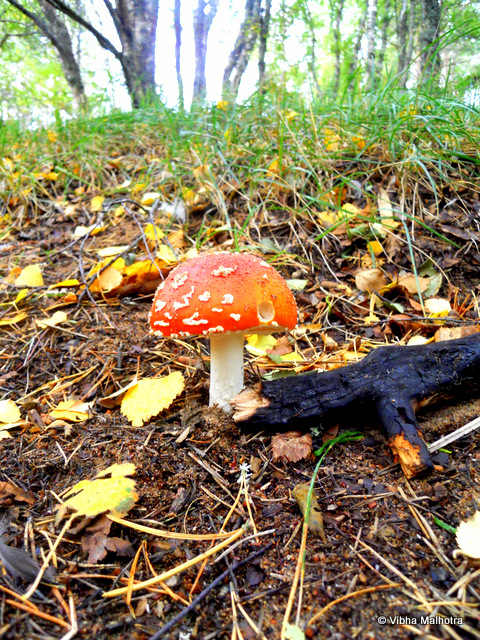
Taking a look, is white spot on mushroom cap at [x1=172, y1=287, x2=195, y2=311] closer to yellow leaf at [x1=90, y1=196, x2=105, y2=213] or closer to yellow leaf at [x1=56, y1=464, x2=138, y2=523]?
yellow leaf at [x1=56, y1=464, x2=138, y2=523]

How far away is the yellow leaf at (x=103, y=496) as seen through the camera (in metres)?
1.37

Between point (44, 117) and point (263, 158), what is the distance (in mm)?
3363

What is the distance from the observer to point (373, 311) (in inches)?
101

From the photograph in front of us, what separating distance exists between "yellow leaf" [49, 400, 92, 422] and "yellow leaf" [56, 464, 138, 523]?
0.44 m

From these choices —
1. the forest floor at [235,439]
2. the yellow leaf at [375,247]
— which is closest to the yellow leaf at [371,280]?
the forest floor at [235,439]

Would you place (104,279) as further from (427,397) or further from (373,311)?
(427,397)

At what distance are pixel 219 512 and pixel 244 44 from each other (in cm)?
1118

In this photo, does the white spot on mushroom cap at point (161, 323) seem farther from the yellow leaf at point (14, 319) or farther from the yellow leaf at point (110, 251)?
the yellow leaf at point (110, 251)

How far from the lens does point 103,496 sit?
141 cm

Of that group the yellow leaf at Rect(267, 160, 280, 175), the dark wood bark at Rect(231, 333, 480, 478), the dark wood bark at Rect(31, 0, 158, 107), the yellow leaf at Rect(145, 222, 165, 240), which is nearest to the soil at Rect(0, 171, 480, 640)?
the dark wood bark at Rect(231, 333, 480, 478)

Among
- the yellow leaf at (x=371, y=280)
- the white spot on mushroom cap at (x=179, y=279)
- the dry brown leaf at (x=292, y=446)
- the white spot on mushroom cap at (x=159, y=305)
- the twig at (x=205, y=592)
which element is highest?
the white spot on mushroom cap at (x=179, y=279)

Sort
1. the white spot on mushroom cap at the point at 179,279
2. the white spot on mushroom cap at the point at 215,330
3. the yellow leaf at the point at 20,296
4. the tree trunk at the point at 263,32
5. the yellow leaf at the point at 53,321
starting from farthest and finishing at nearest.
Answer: the tree trunk at the point at 263,32, the yellow leaf at the point at 20,296, the yellow leaf at the point at 53,321, the white spot on mushroom cap at the point at 179,279, the white spot on mushroom cap at the point at 215,330

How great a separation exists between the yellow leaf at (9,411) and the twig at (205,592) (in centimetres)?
127

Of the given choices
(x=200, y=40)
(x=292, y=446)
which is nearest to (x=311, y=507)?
(x=292, y=446)
